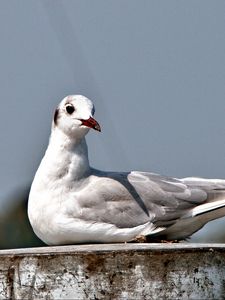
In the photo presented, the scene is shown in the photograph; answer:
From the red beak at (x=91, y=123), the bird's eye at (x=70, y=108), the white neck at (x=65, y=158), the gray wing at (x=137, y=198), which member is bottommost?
the gray wing at (x=137, y=198)

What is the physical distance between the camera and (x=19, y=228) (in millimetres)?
20484

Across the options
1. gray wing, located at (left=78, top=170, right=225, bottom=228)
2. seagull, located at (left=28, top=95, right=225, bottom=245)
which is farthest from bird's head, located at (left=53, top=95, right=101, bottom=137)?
gray wing, located at (left=78, top=170, right=225, bottom=228)

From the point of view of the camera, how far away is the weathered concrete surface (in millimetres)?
8719

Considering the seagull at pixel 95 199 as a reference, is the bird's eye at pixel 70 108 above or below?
above

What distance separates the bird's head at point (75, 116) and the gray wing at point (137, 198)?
0.45 meters

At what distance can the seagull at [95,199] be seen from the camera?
10570 millimetres

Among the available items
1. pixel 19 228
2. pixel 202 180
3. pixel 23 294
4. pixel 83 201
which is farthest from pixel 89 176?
pixel 19 228

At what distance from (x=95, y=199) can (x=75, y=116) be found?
728mm

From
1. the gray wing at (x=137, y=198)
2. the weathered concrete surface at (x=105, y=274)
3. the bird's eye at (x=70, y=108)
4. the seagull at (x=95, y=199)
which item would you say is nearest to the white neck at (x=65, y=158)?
the seagull at (x=95, y=199)

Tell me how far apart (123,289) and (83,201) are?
208 centimetres

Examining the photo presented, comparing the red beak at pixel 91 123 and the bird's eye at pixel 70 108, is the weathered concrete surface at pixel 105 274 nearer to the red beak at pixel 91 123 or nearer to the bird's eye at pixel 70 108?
the red beak at pixel 91 123

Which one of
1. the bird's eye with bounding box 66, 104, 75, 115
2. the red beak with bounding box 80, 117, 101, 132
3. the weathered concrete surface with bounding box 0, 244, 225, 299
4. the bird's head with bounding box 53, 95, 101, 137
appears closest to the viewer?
the weathered concrete surface with bounding box 0, 244, 225, 299

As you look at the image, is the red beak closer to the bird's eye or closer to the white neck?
the bird's eye

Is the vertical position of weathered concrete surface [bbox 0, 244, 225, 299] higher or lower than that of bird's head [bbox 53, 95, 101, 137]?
lower
